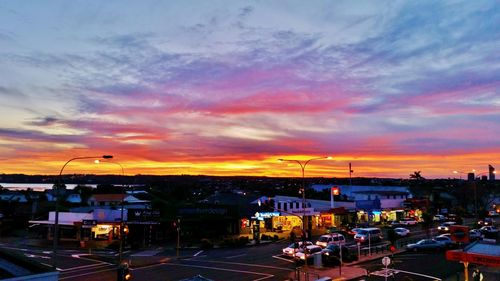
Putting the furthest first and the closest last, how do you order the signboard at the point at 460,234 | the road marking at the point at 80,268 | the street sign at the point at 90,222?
the street sign at the point at 90,222
the road marking at the point at 80,268
the signboard at the point at 460,234

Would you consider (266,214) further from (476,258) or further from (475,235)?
(476,258)

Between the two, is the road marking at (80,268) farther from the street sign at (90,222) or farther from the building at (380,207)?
the building at (380,207)

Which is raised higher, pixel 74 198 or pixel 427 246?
pixel 74 198

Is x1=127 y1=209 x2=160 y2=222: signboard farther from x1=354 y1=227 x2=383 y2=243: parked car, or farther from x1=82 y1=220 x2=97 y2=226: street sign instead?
x1=354 y1=227 x2=383 y2=243: parked car

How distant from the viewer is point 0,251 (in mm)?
20312

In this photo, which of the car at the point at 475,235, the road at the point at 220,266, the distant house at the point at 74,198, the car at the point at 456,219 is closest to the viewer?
the road at the point at 220,266

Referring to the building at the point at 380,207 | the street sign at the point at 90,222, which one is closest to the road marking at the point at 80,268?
the street sign at the point at 90,222

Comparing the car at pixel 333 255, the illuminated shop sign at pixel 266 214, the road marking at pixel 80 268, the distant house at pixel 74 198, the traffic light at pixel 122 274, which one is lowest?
the road marking at pixel 80 268

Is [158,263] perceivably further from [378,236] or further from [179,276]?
[378,236]

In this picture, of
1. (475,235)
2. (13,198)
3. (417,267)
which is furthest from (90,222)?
(13,198)

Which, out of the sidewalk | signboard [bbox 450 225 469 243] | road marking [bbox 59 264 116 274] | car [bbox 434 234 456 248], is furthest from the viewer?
car [bbox 434 234 456 248]

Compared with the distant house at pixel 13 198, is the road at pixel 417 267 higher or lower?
lower

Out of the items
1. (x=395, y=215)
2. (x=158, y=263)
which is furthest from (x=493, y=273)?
(x=395, y=215)

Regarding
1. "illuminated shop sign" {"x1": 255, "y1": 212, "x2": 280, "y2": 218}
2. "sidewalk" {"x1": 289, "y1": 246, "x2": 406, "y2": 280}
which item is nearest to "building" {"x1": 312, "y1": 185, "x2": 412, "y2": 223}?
"illuminated shop sign" {"x1": 255, "y1": 212, "x2": 280, "y2": 218}
